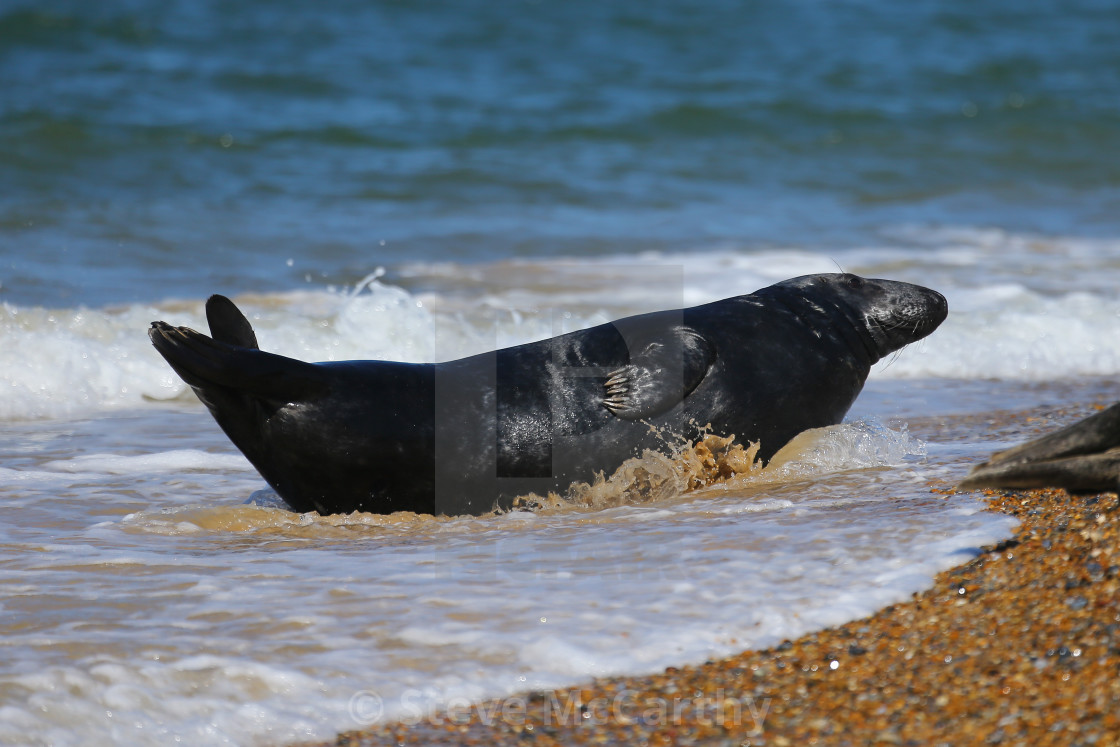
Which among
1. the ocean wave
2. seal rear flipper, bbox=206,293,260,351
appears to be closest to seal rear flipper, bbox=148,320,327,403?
seal rear flipper, bbox=206,293,260,351

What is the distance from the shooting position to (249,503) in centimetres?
474

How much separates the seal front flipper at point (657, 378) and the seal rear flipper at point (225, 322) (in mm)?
1380

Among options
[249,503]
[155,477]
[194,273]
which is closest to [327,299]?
Answer: [194,273]

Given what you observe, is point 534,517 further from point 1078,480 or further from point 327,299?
point 327,299

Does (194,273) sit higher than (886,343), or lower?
higher

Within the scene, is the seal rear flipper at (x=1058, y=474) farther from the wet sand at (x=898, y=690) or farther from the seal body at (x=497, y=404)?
the seal body at (x=497, y=404)

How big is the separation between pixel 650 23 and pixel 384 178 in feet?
Answer: 33.7

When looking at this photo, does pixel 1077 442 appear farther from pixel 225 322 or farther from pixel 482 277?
pixel 482 277

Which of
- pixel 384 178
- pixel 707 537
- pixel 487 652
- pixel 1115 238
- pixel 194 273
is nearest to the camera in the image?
pixel 487 652

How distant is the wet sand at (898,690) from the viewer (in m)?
2.68

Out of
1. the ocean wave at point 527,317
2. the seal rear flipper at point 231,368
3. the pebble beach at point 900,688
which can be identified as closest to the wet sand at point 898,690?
the pebble beach at point 900,688

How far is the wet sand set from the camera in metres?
2.68

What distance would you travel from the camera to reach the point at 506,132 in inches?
647

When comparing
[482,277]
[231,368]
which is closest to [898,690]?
Result: [231,368]
